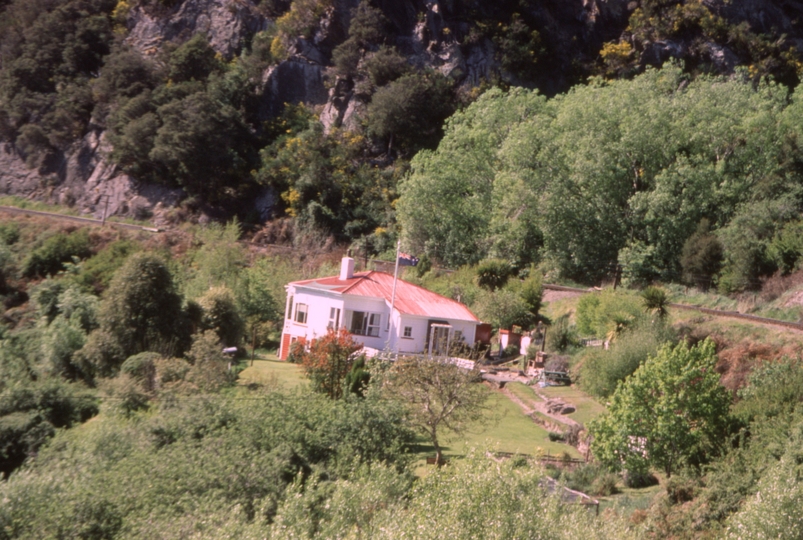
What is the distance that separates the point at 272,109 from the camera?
57281mm

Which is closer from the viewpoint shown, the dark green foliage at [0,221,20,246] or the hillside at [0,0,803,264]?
the dark green foliage at [0,221,20,246]

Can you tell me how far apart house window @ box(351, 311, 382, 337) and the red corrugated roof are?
77cm

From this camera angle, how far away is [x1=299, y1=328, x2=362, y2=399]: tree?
24.0 metres

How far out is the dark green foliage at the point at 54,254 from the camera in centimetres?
4416

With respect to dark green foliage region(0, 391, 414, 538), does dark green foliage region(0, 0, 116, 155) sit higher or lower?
higher

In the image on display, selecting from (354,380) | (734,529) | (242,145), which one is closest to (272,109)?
(242,145)

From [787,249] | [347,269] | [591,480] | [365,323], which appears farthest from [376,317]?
[787,249]

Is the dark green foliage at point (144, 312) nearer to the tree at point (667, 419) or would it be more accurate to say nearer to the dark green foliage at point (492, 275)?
the dark green foliage at point (492, 275)

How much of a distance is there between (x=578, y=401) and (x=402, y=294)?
423 inches

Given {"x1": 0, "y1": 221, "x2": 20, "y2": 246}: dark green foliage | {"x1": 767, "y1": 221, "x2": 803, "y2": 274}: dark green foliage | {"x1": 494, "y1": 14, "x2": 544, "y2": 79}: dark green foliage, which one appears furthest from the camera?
{"x1": 494, "y1": 14, "x2": 544, "y2": 79}: dark green foliage

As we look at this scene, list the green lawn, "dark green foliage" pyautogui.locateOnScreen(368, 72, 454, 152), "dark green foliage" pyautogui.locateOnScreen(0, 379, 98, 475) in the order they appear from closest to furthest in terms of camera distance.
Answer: "dark green foliage" pyautogui.locateOnScreen(0, 379, 98, 475), the green lawn, "dark green foliage" pyautogui.locateOnScreen(368, 72, 454, 152)

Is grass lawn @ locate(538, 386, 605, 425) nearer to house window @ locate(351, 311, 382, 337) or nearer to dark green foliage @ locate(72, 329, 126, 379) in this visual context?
house window @ locate(351, 311, 382, 337)

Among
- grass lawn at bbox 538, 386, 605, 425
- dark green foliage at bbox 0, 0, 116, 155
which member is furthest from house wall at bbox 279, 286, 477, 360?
dark green foliage at bbox 0, 0, 116, 155

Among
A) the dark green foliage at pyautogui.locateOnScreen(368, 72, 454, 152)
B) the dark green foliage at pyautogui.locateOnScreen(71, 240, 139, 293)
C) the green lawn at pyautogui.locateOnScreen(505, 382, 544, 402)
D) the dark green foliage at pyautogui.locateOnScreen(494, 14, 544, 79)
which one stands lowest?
the green lawn at pyautogui.locateOnScreen(505, 382, 544, 402)
